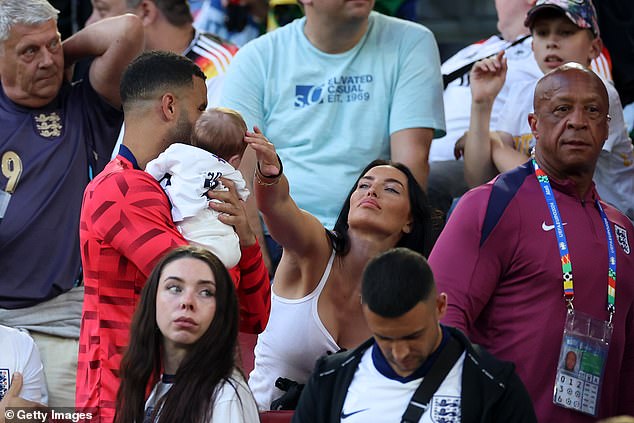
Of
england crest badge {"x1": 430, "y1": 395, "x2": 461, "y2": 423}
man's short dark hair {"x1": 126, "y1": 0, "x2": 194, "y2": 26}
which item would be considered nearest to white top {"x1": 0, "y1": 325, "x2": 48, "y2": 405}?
england crest badge {"x1": 430, "y1": 395, "x2": 461, "y2": 423}

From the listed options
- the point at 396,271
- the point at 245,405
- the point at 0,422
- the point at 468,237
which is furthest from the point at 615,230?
the point at 0,422

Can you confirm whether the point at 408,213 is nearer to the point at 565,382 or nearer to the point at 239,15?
the point at 565,382

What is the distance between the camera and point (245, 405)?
4281 millimetres

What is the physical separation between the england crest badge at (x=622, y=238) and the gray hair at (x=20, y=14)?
116 inches

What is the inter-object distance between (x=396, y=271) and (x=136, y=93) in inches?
59.1

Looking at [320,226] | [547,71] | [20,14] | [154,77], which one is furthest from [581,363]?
[20,14]

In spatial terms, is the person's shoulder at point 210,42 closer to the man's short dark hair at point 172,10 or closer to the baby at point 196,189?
the man's short dark hair at point 172,10

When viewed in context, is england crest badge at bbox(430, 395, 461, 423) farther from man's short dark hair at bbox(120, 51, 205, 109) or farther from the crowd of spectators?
man's short dark hair at bbox(120, 51, 205, 109)

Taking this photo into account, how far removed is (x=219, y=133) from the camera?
4789 millimetres

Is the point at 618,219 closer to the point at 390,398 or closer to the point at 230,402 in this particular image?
the point at 390,398

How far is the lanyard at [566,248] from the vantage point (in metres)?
4.76

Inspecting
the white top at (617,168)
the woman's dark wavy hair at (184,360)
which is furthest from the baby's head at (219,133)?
the white top at (617,168)

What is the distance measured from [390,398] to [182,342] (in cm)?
77

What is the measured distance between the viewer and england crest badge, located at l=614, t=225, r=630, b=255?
499 cm
